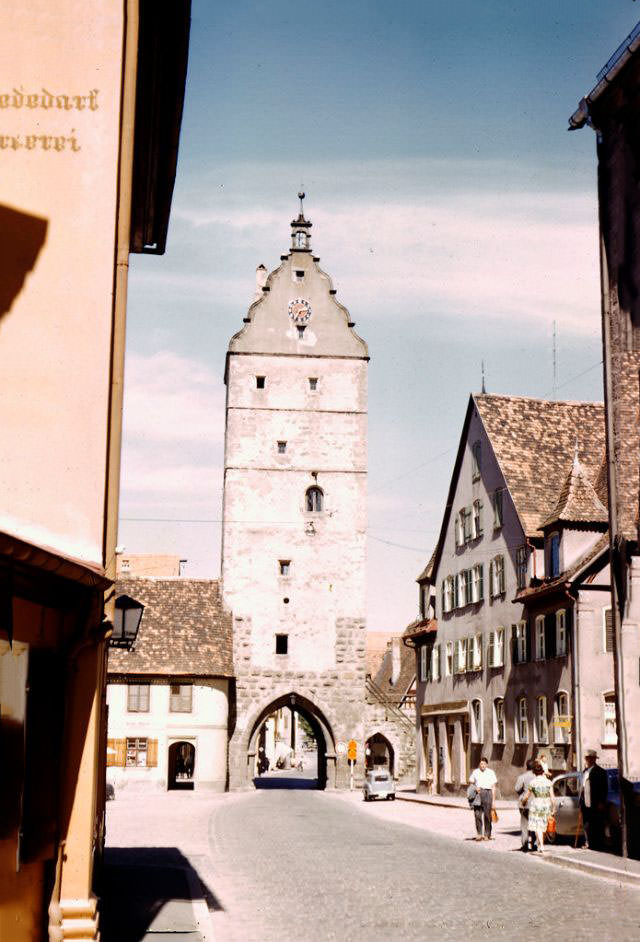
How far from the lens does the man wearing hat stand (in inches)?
886

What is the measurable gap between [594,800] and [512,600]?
19.0 metres

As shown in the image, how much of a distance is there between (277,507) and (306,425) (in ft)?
14.3

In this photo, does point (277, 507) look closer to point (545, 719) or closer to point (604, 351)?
point (545, 719)

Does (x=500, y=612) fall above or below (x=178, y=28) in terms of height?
below

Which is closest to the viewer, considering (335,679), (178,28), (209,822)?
(178,28)

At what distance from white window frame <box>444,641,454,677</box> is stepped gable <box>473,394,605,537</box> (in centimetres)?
891

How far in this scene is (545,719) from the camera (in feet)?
125

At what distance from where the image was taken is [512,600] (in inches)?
1635

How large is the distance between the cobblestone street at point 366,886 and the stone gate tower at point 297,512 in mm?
28002

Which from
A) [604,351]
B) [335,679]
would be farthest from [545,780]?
[335,679]

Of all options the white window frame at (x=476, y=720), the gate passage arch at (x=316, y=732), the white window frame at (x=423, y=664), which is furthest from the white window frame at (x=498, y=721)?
the gate passage arch at (x=316, y=732)

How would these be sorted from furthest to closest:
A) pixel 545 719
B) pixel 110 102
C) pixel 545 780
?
1. pixel 545 719
2. pixel 545 780
3. pixel 110 102

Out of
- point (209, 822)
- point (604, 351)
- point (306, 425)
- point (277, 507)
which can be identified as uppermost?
point (306, 425)

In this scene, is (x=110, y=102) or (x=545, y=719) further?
(x=545, y=719)
